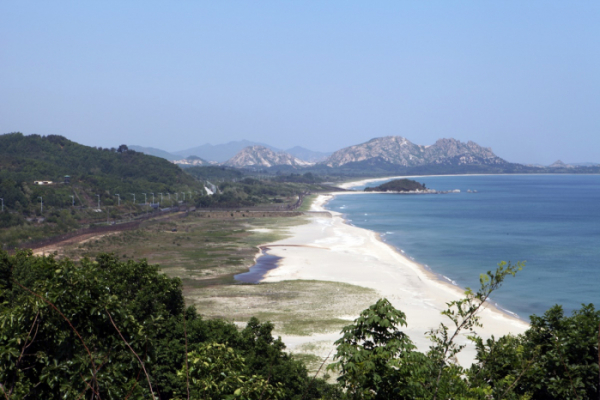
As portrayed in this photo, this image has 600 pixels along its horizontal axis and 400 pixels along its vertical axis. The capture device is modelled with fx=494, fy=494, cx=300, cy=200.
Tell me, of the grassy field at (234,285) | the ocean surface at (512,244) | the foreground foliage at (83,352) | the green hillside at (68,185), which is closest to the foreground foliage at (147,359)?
the foreground foliage at (83,352)

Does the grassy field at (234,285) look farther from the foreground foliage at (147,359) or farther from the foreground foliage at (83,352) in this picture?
the foreground foliage at (83,352)

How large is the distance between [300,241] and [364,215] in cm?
4354

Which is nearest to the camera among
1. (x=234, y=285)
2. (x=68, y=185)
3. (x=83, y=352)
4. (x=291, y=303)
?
(x=83, y=352)

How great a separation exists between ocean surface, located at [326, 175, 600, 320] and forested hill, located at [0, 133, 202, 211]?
55.9 meters

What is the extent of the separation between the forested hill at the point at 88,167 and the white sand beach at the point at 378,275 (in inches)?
2398

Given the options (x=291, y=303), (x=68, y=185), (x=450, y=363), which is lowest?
(x=291, y=303)

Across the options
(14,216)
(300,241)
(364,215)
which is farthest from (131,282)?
(364,215)

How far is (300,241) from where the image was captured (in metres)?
70.3

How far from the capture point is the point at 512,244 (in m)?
68.8

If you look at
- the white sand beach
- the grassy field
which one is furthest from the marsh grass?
the white sand beach

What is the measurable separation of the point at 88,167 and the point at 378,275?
143 m

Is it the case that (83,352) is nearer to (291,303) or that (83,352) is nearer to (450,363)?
(450,363)

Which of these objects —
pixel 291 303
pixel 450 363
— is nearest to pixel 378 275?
pixel 291 303

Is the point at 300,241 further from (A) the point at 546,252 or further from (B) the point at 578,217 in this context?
(B) the point at 578,217
